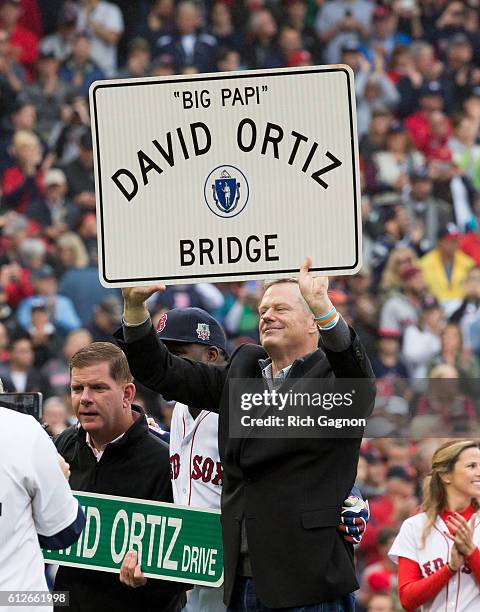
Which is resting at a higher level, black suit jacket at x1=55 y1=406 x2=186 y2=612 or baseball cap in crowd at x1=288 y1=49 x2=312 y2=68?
baseball cap in crowd at x1=288 y1=49 x2=312 y2=68

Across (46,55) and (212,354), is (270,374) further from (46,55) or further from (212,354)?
(46,55)

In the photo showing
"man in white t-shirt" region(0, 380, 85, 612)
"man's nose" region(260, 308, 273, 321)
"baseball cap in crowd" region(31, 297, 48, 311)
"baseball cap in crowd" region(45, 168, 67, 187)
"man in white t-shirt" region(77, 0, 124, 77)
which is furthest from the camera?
"man in white t-shirt" region(77, 0, 124, 77)

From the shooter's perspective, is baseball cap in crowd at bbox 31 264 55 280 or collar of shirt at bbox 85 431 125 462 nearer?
collar of shirt at bbox 85 431 125 462

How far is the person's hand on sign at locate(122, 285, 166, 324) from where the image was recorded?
486cm

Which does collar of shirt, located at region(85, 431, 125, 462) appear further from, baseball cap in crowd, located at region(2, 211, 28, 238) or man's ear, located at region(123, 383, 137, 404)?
baseball cap in crowd, located at region(2, 211, 28, 238)

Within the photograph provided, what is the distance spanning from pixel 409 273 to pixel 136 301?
8.54 metres

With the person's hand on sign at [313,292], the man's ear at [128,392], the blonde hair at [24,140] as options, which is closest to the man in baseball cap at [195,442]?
the man's ear at [128,392]

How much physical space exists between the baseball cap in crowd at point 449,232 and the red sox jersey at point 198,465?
814cm

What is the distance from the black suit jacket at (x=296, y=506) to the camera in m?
4.84

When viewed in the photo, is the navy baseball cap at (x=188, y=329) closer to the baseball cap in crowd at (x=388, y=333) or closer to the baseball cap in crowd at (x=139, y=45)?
the baseball cap in crowd at (x=388, y=333)

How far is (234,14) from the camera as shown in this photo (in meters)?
16.2

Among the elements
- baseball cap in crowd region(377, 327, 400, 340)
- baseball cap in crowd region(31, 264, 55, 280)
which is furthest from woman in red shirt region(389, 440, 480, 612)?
baseball cap in crowd region(31, 264, 55, 280)

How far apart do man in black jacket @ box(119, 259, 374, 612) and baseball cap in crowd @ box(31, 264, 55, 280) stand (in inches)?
296

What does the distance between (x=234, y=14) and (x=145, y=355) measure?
11.6 meters
